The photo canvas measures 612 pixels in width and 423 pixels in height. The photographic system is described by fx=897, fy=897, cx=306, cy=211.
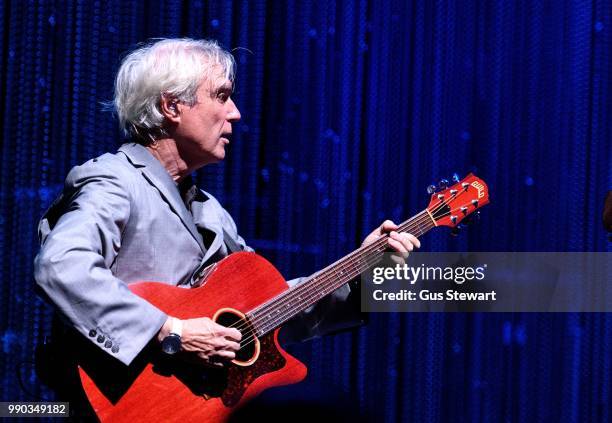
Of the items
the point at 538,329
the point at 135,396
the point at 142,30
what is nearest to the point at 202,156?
the point at 135,396

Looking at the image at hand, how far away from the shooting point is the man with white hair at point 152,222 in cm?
191

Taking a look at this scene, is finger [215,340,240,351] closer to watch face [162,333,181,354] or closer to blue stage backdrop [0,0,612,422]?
watch face [162,333,181,354]

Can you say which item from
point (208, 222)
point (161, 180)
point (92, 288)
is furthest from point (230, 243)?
point (92, 288)

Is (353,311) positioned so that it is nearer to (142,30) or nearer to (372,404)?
(372,404)

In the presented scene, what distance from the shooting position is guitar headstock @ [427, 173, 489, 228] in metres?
2.38

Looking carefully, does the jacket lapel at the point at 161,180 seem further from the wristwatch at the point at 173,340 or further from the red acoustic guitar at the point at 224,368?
the wristwatch at the point at 173,340

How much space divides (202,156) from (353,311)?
57 centimetres

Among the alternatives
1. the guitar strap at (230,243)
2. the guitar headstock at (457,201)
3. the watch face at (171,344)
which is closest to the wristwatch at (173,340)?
the watch face at (171,344)

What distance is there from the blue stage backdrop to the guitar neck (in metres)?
0.68

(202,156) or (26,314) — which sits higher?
(202,156)

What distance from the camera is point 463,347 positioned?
119 inches

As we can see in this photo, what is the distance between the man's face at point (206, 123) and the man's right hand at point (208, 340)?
483 millimetres

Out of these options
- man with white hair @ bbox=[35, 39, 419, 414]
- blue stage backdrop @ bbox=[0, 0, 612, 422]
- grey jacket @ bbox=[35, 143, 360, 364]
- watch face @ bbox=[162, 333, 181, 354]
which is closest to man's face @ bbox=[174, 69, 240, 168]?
man with white hair @ bbox=[35, 39, 419, 414]

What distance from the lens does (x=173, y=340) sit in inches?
76.9
